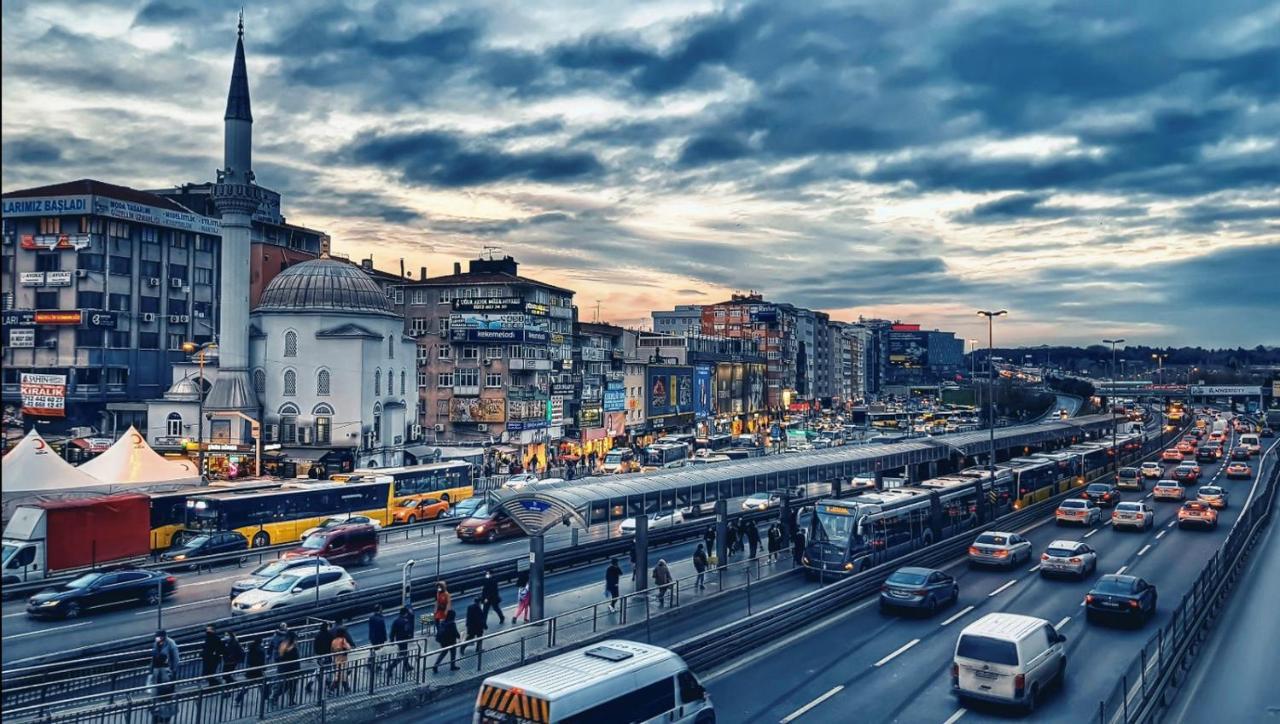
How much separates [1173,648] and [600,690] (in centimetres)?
1423

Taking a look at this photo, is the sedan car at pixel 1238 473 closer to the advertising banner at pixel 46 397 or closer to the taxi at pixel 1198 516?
the taxi at pixel 1198 516

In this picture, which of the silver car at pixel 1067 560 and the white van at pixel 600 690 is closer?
the white van at pixel 600 690

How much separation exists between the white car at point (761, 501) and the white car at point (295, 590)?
2561cm

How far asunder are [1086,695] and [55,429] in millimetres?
92227

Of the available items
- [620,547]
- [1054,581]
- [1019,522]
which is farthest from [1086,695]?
[1019,522]

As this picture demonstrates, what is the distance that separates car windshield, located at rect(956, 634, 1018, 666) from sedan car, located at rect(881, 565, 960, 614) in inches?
302

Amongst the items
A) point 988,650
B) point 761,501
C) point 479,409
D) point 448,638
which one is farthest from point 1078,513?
point 479,409

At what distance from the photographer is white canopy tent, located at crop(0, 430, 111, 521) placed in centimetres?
4038

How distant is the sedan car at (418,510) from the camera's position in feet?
165

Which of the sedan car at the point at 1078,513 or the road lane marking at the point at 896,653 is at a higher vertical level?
the sedan car at the point at 1078,513

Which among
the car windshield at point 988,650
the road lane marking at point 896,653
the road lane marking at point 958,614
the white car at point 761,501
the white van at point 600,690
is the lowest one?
the road lane marking at point 958,614

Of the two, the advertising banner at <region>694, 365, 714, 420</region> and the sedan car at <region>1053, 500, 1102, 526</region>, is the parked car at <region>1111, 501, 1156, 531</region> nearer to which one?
the sedan car at <region>1053, 500, 1102, 526</region>

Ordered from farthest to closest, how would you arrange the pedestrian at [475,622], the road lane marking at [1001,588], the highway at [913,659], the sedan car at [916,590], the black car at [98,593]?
the road lane marking at [1001,588] < the black car at [98,593] < the sedan car at [916,590] < the pedestrian at [475,622] < the highway at [913,659]

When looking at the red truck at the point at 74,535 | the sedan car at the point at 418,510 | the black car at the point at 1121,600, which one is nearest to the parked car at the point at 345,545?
the red truck at the point at 74,535
